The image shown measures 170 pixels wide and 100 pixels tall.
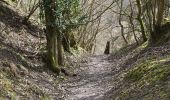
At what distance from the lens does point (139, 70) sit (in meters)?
14.3

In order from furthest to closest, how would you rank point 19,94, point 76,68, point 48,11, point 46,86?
point 76,68, point 48,11, point 46,86, point 19,94

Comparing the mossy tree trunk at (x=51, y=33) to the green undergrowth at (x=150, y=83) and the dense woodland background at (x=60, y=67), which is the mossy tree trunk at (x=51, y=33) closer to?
the dense woodland background at (x=60, y=67)

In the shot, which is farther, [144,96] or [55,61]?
[55,61]

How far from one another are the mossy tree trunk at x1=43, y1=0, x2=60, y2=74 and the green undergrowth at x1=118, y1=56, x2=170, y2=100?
5244mm

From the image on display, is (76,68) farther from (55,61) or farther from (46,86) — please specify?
(46,86)

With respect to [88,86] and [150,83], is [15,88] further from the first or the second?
[88,86]

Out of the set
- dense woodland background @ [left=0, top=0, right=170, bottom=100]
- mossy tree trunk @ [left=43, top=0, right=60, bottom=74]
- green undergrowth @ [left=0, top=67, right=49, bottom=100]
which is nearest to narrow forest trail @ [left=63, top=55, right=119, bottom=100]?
dense woodland background @ [left=0, top=0, right=170, bottom=100]

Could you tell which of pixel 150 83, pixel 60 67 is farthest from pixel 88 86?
pixel 150 83

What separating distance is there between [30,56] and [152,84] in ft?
27.4

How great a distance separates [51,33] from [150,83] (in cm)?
831

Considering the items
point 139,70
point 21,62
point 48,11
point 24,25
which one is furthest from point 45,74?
point 24,25

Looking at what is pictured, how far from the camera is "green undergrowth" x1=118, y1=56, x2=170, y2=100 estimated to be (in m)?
9.88

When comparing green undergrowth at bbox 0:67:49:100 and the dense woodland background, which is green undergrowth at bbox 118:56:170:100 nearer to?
the dense woodland background

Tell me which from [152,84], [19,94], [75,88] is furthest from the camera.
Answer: [75,88]
